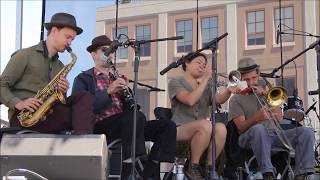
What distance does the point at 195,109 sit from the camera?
3.78 metres

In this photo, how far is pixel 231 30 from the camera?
8.46 metres

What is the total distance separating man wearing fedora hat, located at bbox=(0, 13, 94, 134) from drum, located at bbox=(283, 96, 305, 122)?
2.21 metres

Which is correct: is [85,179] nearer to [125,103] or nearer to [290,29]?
[125,103]

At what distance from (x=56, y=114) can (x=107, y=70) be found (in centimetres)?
75

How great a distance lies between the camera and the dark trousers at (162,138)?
129 inches

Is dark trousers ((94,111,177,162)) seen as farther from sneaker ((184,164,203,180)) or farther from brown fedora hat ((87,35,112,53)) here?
brown fedora hat ((87,35,112,53))

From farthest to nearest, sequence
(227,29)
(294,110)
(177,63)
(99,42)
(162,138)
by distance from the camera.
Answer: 1. (227,29)
2. (294,110)
3. (99,42)
4. (177,63)
5. (162,138)


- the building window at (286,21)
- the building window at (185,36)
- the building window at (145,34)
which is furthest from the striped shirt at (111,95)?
the building window at (286,21)

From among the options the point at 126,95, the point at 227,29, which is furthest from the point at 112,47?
the point at 227,29

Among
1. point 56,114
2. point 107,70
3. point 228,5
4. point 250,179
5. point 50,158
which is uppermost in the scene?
point 228,5

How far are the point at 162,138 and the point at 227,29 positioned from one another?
5.34 metres

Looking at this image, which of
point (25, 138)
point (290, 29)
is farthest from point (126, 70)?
point (25, 138)

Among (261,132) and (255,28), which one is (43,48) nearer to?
(261,132)

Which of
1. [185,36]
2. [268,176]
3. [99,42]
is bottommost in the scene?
[268,176]
